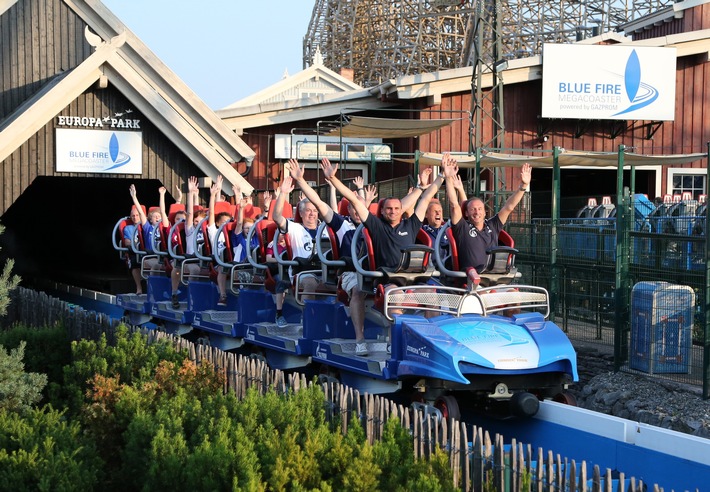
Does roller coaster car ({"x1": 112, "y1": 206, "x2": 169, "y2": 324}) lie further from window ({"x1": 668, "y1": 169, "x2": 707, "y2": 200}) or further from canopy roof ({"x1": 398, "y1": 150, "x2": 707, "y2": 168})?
window ({"x1": 668, "y1": 169, "x2": 707, "y2": 200})

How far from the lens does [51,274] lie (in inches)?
1262

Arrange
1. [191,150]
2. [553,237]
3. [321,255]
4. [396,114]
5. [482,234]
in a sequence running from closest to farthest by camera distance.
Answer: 1. [482,234]
2. [321,255]
3. [553,237]
4. [191,150]
5. [396,114]

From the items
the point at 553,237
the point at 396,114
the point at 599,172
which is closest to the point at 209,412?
the point at 553,237

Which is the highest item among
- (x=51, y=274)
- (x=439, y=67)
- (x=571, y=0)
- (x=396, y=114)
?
(x=571, y=0)

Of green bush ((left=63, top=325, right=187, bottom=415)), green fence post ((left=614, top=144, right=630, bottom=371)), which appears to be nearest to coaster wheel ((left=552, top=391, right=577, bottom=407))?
green fence post ((left=614, top=144, right=630, bottom=371))

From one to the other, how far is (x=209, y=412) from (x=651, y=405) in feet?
17.4

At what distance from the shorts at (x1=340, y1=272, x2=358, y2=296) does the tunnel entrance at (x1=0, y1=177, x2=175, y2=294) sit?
1872 cm

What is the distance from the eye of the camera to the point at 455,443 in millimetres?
6695

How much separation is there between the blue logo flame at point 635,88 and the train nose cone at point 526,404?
69.3 feet

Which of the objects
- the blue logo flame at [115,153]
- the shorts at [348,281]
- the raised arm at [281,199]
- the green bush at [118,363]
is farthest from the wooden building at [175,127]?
the green bush at [118,363]

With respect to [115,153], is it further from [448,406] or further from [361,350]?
[448,406]

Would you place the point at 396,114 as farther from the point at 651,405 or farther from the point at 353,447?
the point at 353,447

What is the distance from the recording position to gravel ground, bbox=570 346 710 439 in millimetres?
10633

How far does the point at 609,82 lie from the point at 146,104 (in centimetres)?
1318
